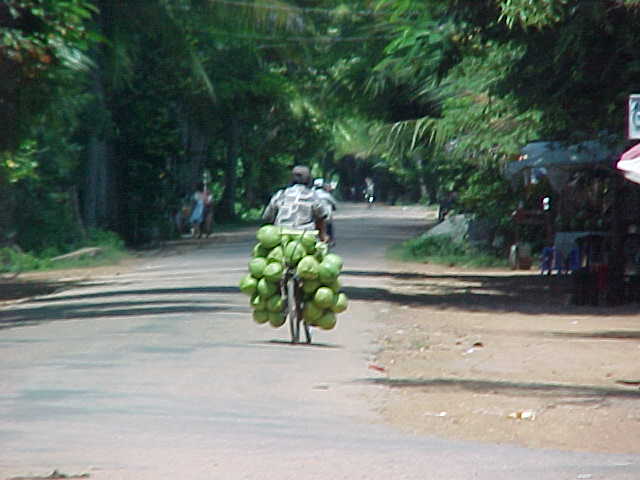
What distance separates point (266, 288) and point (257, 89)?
32836 mm

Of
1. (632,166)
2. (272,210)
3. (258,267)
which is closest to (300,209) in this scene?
(272,210)

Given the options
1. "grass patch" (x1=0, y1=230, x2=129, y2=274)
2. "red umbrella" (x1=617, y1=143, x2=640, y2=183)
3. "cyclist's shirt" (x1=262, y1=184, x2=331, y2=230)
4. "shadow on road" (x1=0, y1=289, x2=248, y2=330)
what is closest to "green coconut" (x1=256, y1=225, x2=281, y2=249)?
"cyclist's shirt" (x1=262, y1=184, x2=331, y2=230)

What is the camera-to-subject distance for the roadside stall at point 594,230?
2144 cm

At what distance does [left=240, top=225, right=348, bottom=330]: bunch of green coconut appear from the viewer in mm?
14133

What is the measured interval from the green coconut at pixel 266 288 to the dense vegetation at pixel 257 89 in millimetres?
4553

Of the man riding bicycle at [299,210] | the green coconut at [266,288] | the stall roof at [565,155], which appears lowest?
the green coconut at [266,288]

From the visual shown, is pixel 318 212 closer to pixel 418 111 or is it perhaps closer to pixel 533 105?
pixel 533 105

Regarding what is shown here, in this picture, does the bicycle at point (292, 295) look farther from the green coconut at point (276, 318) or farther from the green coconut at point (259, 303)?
the green coconut at point (259, 303)

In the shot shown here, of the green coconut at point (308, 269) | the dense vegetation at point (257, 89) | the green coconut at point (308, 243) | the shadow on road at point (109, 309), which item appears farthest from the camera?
the dense vegetation at point (257, 89)

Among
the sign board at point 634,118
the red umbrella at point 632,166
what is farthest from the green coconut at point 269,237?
the sign board at point 634,118

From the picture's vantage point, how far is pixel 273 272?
1413 centimetres

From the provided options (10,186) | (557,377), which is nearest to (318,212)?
(557,377)

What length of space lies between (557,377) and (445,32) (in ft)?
25.3

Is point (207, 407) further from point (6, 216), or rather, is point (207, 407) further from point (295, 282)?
point (6, 216)
